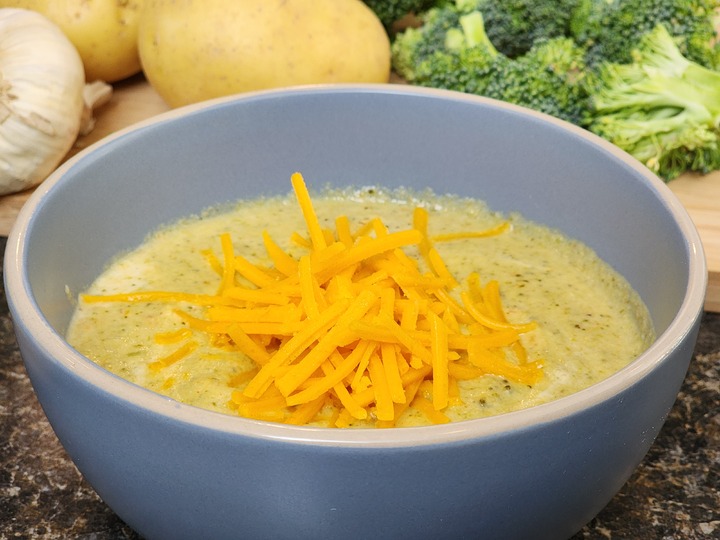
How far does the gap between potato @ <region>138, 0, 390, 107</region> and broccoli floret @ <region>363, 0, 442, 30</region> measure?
0.23 meters

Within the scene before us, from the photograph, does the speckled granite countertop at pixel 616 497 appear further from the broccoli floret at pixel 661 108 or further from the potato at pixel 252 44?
the potato at pixel 252 44

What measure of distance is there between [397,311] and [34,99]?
941 millimetres

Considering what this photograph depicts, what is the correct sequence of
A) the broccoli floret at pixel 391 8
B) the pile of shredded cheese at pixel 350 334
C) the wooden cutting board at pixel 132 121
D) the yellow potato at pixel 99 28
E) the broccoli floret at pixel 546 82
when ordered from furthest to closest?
1. the broccoli floret at pixel 391 8
2. the yellow potato at pixel 99 28
3. the broccoli floret at pixel 546 82
4. the wooden cutting board at pixel 132 121
5. the pile of shredded cheese at pixel 350 334

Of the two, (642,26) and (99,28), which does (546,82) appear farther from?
(99,28)

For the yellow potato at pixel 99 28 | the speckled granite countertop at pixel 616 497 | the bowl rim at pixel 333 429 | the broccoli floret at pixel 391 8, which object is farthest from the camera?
the broccoli floret at pixel 391 8

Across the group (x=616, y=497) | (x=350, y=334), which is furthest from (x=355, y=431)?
(x=616, y=497)

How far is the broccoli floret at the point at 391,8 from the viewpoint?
208cm

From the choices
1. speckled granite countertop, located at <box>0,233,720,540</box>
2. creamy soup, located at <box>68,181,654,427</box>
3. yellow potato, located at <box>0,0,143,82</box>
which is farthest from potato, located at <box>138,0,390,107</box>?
speckled granite countertop, located at <box>0,233,720,540</box>

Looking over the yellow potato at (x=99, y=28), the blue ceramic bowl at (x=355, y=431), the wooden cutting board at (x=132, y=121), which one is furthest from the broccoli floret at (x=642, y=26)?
the yellow potato at (x=99, y=28)

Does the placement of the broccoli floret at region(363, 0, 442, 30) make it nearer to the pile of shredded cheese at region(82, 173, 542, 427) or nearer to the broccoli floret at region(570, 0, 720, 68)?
the broccoli floret at region(570, 0, 720, 68)

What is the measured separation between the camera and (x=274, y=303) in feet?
3.65

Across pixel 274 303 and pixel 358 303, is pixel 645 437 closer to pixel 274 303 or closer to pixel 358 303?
pixel 358 303

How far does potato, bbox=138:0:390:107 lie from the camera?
179 cm

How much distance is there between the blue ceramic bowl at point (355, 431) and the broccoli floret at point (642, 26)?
588mm
